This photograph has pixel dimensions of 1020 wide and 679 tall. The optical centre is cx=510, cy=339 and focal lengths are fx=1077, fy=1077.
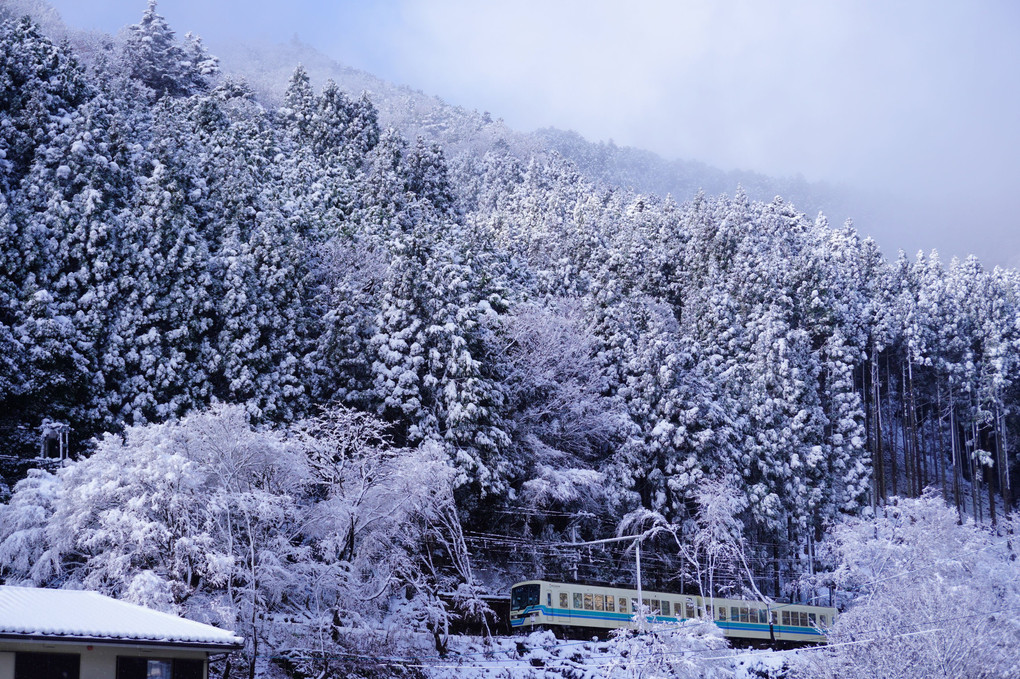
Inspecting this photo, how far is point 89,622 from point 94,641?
655 millimetres

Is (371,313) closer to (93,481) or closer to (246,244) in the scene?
(246,244)

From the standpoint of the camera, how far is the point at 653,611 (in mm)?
38656

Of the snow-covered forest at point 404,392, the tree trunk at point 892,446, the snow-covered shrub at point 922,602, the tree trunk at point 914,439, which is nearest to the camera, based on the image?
the snow-covered shrub at point 922,602

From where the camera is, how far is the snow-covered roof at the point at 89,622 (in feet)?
55.1

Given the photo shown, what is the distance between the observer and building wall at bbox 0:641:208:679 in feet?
55.0

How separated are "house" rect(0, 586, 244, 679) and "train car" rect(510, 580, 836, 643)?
18506 millimetres

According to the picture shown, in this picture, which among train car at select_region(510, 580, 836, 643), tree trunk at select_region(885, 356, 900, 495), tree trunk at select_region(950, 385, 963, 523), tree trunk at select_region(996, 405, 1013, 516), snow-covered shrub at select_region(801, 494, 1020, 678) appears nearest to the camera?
snow-covered shrub at select_region(801, 494, 1020, 678)

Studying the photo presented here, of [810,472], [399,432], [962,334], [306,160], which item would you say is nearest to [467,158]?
[306,160]

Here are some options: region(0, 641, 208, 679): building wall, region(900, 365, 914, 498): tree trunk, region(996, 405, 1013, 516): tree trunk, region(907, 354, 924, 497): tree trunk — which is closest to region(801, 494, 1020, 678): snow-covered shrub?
region(900, 365, 914, 498): tree trunk

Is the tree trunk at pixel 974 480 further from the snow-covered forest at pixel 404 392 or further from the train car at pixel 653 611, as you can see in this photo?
the train car at pixel 653 611

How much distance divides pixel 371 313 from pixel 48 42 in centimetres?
1874

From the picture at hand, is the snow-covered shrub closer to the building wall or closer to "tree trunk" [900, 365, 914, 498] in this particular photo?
"tree trunk" [900, 365, 914, 498]

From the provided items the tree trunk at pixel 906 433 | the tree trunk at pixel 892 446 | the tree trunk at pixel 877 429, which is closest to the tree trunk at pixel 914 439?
the tree trunk at pixel 906 433

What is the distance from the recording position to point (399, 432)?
38.7 metres
